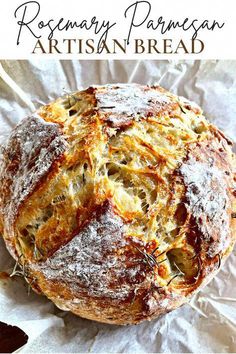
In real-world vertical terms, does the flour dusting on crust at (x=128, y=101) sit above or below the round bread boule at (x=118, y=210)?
above

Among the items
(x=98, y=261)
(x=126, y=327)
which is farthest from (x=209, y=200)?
(x=126, y=327)

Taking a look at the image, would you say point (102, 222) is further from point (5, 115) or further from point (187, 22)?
point (187, 22)

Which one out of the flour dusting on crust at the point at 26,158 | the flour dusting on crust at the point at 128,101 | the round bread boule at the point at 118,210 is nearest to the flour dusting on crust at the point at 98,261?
the round bread boule at the point at 118,210

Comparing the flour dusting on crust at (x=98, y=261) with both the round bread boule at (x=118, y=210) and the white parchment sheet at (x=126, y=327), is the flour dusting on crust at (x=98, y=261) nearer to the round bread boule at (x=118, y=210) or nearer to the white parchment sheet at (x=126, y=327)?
the round bread boule at (x=118, y=210)

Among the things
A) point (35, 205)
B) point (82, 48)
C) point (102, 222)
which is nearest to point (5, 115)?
point (82, 48)

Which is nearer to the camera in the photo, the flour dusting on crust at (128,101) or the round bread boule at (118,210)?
the round bread boule at (118,210)

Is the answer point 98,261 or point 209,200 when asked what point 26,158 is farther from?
point 209,200

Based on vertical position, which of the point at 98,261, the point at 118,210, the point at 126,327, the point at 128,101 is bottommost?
the point at 126,327

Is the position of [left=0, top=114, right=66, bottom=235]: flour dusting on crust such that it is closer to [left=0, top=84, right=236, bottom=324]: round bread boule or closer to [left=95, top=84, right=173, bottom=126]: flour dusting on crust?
[left=0, top=84, right=236, bottom=324]: round bread boule
